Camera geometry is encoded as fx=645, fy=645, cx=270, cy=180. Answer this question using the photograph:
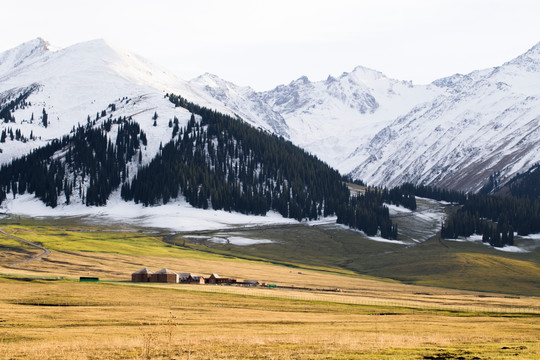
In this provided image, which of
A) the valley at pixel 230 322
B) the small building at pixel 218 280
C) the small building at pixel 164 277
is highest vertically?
the valley at pixel 230 322

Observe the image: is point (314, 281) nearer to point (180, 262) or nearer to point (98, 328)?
point (180, 262)

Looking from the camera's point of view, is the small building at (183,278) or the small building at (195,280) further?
the small building at (195,280)

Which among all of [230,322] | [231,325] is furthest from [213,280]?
[231,325]

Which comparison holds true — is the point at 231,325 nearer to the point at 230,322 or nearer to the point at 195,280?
the point at 230,322

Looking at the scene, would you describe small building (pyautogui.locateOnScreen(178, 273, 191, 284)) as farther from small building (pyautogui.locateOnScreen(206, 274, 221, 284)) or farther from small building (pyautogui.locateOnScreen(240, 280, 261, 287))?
small building (pyautogui.locateOnScreen(240, 280, 261, 287))

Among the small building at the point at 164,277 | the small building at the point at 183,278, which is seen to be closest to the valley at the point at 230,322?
the small building at the point at 164,277

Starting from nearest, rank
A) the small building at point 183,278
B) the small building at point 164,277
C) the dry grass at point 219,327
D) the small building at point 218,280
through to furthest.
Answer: the dry grass at point 219,327 < the small building at point 164,277 < the small building at point 183,278 < the small building at point 218,280

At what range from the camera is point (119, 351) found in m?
49.0

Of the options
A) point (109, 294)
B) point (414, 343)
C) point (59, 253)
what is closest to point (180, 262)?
point (59, 253)

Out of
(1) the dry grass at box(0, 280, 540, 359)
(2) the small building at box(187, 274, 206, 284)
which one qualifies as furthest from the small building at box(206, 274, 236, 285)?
(1) the dry grass at box(0, 280, 540, 359)

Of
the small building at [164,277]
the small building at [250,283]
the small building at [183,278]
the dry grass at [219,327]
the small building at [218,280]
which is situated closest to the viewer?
the dry grass at [219,327]

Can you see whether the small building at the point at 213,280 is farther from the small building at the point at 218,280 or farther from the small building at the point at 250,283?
the small building at the point at 250,283

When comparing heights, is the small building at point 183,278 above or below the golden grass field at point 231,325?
below

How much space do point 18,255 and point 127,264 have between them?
27.9 metres
